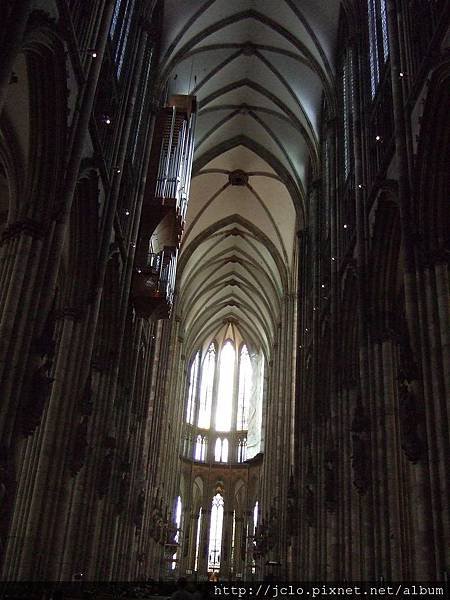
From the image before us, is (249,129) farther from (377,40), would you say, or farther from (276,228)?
(377,40)

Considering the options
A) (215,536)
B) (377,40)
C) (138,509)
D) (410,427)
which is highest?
(377,40)

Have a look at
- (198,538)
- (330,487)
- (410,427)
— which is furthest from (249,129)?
(198,538)

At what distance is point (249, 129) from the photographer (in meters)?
31.5

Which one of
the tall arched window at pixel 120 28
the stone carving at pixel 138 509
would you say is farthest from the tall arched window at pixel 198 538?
the tall arched window at pixel 120 28

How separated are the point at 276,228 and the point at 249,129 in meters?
6.83

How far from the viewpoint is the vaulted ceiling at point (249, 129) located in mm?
23875

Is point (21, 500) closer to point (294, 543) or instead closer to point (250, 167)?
point (294, 543)

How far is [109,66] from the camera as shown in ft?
52.7

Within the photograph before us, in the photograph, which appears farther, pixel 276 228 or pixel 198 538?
pixel 198 538

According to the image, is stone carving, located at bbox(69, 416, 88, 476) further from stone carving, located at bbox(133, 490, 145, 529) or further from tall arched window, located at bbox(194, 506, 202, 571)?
tall arched window, located at bbox(194, 506, 202, 571)

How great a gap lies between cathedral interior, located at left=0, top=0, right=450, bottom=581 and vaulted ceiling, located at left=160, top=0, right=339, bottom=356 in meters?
0.11

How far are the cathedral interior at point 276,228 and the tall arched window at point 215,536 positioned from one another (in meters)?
12.9

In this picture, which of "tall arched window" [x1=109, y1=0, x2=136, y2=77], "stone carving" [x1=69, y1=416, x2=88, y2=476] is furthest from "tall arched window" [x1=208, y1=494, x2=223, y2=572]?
"tall arched window" [x1=109, y1=0, x2=136, y2=77]

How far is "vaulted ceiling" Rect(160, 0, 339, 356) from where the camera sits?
23.9 m
